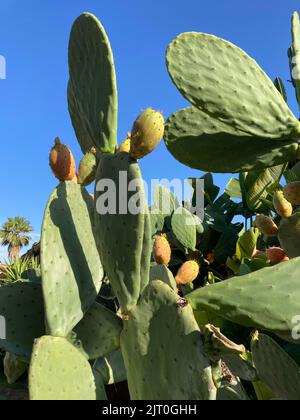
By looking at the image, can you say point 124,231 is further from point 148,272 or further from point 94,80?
point 94,80

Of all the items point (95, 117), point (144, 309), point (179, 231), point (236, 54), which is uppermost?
point (236, 54)

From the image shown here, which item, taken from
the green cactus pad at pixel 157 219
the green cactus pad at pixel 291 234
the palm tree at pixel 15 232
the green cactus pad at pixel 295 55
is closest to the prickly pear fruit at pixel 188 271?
the green cactus pad at pixel 291 234

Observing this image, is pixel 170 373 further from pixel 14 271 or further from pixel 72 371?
pixel 14 271

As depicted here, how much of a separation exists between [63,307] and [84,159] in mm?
529

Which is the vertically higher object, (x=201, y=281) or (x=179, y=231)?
(x=179, y=231)

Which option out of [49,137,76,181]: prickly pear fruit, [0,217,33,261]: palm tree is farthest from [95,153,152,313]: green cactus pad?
[0,217,33,261]: palm tree

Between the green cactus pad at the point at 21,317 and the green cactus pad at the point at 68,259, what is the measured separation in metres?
0.18

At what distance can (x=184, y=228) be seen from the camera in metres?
3.13

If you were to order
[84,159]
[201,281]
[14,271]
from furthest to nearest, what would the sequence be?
1. [14,271]
2. [201,281]
3. [84,159]

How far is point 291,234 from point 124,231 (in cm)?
79

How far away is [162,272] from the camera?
5.29ft

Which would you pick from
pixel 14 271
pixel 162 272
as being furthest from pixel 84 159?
pixel 14 271

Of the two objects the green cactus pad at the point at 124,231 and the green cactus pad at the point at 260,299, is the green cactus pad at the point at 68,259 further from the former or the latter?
the green cactus pad at the point at 260,299

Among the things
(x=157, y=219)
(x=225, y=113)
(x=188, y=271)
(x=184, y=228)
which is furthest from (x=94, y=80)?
(x=157, y=219)
